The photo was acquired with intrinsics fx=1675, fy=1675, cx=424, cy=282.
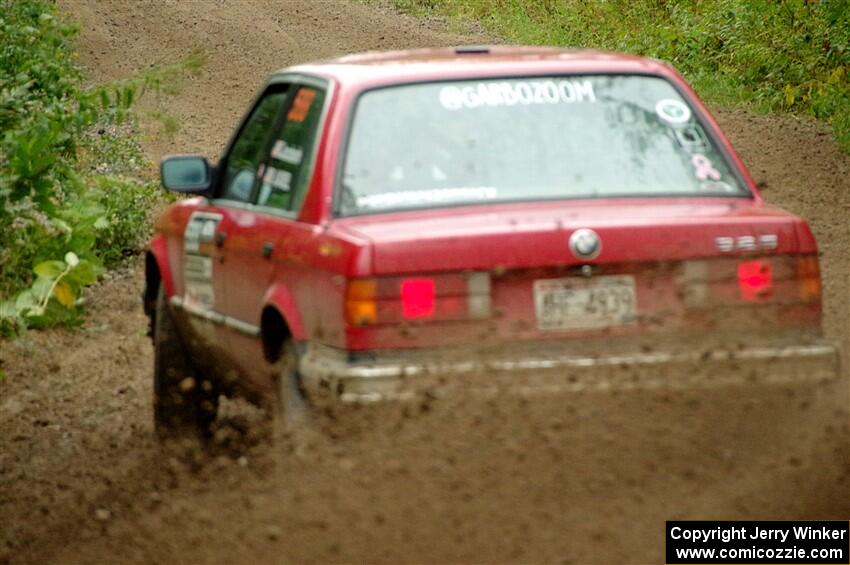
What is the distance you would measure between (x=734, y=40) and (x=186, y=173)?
1279cm

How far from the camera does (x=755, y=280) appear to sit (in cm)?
501

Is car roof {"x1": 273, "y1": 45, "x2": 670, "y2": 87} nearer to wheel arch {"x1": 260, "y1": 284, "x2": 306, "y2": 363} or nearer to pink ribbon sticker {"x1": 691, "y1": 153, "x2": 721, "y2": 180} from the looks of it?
pink ribbon sticker {"x1": 691, "y1": 153, "x2": 721, "y2": 180}

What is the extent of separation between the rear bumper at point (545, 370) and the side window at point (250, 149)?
→ 137 cm

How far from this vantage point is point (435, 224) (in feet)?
16.3

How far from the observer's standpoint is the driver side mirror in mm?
6414

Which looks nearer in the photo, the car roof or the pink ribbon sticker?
the pink ribbon sticker

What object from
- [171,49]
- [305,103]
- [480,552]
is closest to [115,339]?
[305,103]

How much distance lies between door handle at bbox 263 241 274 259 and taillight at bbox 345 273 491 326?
0.72 m

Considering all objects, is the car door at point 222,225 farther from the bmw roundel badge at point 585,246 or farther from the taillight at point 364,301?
the bmw roundel badge at point 585,246

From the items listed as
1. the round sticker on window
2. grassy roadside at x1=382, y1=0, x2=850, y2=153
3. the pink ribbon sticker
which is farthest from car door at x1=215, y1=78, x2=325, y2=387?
grassy roadside at x1=382, y1=0, x2=850, y2=153

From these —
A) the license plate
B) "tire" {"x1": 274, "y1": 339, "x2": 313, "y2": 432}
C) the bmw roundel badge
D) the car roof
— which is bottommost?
"tire" {"x1": 274, "y1": 339, "x2": 313, "y2": 432}

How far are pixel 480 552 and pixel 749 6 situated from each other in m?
15.0

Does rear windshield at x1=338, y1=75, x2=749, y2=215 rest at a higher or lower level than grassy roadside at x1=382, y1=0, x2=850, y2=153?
higher

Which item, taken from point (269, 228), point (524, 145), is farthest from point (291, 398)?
point (524, 145)
